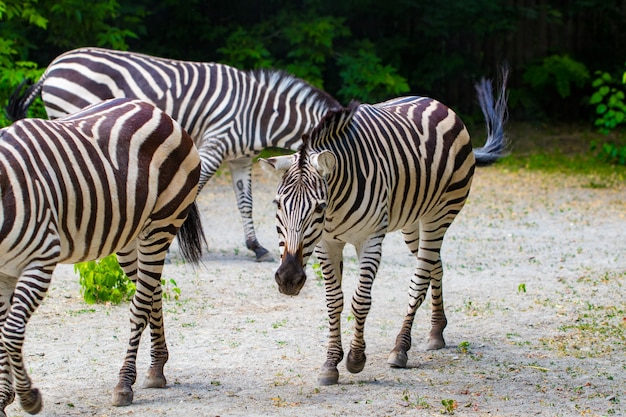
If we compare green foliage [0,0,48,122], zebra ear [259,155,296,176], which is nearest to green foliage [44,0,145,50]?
green foliage [0,0,48,122]

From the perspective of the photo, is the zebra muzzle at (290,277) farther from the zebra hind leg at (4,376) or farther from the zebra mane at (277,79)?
the zebra mane at (277,79)

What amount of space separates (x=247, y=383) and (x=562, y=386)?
1799 mm

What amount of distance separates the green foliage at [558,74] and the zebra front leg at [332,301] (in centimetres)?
1204

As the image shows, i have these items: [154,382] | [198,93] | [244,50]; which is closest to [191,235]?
[154,382]

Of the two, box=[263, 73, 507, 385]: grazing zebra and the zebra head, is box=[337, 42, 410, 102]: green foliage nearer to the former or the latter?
box=[263, 73, 507, 385]: grazing zebra

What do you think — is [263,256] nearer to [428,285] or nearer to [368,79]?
[428,285]

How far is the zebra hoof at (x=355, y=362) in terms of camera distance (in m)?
5.12

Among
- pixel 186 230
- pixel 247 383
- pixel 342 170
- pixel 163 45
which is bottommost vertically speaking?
pixel 247 383

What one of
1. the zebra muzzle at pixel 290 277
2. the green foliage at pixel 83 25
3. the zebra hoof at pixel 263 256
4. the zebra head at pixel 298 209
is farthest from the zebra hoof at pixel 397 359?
the green foliage at pixel 83 25

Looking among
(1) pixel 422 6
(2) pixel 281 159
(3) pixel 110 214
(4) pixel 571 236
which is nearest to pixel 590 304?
(4) pixel 571 236

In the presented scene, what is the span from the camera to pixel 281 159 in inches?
187

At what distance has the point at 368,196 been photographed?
5.00 meters

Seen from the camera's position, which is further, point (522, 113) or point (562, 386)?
point (522, 113)

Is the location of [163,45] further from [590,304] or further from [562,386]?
[562,386]
